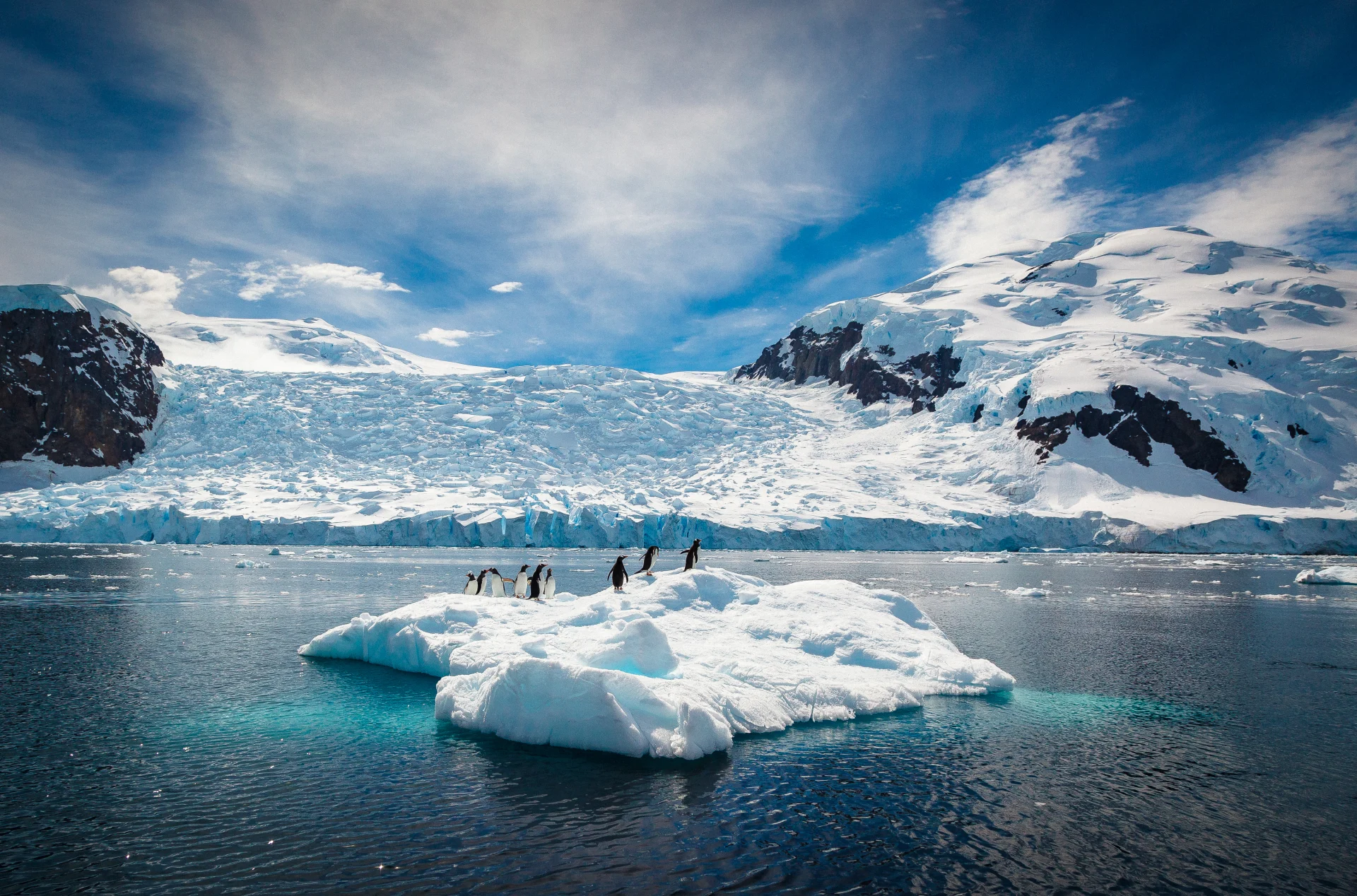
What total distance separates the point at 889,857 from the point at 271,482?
220ft

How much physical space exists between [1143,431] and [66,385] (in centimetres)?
11168

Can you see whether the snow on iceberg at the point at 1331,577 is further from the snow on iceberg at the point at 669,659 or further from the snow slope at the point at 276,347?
the snow slope at the point at 276,347

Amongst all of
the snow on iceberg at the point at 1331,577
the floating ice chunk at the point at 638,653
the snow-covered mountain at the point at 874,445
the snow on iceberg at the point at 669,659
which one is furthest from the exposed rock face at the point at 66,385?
the snow on iceberg at the point at 1331,577

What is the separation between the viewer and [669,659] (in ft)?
41.4

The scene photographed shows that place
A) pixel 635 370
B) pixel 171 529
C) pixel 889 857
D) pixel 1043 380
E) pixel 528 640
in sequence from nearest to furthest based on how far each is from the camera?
pixel 889 857, pixel 528 640, pixel 171 529, pixel 1043 380, pixel 635 370

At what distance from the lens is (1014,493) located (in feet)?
238

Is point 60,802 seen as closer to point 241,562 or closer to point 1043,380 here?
point 241,562

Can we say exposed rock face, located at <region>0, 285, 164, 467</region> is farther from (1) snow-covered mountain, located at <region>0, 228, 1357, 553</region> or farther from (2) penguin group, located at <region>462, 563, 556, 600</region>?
(2) penguin group, located at <region>462, 563, 556, 600</region>

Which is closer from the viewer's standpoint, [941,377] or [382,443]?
[382,443]

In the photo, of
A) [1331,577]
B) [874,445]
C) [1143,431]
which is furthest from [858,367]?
[1331,577]

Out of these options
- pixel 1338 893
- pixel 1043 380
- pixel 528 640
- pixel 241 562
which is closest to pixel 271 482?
pixel 241 562

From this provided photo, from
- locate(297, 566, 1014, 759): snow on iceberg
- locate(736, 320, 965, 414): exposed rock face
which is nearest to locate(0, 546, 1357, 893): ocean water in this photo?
locate(297, 566, 1014, 759): snow on iceberg

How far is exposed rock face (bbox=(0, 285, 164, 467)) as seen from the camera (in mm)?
75875

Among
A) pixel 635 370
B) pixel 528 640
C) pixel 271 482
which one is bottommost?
pixel 528 640
